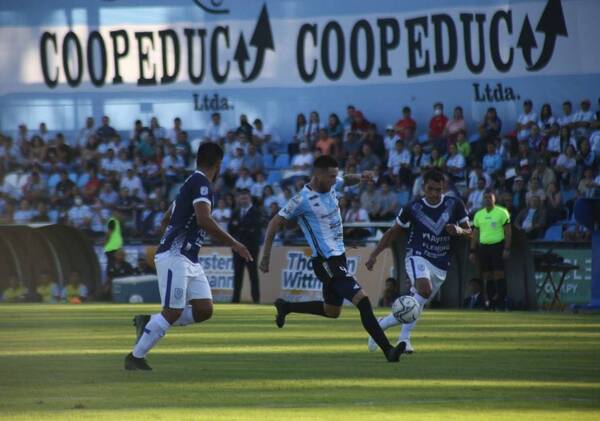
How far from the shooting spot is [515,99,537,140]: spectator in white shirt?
3169 cm

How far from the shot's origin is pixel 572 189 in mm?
30172

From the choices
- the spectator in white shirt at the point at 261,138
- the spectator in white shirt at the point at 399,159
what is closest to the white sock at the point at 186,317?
the spectator in white shirt at the point at 399,159

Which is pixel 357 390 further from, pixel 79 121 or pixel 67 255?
pixel 79 121

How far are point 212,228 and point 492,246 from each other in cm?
1559

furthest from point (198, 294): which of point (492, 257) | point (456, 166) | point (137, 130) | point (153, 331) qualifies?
point (137, 130)

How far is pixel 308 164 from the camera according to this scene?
34.1 m

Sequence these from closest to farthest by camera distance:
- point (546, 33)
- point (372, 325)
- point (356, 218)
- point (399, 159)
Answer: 1. point (372, 325)
2. point (356, 218)
3. point (399, 159)
4. point (546, 33)

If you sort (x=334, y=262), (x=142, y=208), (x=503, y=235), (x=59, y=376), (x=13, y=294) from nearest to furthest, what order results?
1. (x=59, y=376)
2. (x=334, y=262)
3. (x=503, y=235)
4. (x=13, y=294)
5. (x=142, y=208)

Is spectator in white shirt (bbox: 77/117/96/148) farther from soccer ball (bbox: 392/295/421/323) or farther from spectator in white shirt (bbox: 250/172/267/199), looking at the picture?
soccer ball (bbox: 392/295/421/323)

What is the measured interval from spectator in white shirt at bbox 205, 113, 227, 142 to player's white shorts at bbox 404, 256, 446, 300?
70.2ft

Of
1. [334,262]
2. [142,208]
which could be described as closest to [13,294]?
[142,208]

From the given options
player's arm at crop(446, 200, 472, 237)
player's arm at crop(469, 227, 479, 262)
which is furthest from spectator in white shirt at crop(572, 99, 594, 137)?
player's arm at crop(446, 200, 472, 237)

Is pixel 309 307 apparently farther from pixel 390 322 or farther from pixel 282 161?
pixel 282 161

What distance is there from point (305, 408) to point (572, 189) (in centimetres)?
Answer: 2097
